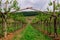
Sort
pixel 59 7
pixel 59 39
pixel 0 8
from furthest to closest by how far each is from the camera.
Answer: pixel 59 7 → pixel 0 8 → pixel 59 39

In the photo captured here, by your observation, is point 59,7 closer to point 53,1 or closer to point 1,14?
point 53,1

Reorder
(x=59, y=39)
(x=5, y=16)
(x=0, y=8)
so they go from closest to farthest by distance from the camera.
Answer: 1. (x=59, y=39)
2. (x=5, y=16)
3. (x=0, y=8)

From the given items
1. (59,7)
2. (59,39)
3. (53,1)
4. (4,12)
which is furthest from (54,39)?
(59,7)

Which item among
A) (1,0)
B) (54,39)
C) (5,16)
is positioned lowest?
(54,39)

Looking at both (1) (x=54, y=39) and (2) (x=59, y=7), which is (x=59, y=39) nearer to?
(1) (x=54, y=39)

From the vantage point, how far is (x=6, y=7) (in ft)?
81.7

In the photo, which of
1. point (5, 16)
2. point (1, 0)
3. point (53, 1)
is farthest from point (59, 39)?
point (1, 0)

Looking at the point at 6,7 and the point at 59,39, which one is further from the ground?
the point at 6,7

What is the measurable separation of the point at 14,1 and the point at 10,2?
1.15 metres

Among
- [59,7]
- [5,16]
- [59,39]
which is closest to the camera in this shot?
[59,39]

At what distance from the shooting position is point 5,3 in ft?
82.5

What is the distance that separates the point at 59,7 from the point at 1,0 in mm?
8086

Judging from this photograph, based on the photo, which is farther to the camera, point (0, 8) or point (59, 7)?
point (59, 7)

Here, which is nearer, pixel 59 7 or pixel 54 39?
pixel 54 39
